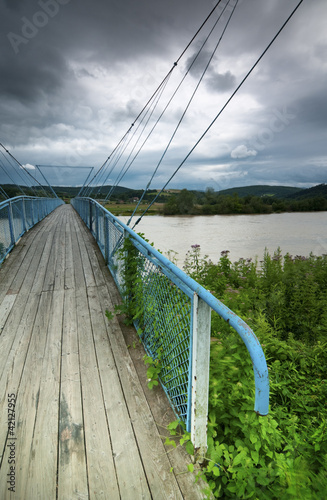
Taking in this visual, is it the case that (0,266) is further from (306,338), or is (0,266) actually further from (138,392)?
(306,338)

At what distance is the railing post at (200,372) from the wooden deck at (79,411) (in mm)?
185

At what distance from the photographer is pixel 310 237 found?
1483 cm

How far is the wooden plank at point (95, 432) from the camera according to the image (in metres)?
1.38

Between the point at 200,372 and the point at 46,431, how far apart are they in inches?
44.6

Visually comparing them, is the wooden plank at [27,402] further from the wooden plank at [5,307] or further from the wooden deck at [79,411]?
the wooden plank at [5,307]

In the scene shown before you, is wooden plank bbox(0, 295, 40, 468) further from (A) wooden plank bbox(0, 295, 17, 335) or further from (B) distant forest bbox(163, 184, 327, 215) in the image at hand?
(B) distant forest bbox(163, 184, 327, 215)

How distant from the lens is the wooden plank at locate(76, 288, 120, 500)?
1381mm

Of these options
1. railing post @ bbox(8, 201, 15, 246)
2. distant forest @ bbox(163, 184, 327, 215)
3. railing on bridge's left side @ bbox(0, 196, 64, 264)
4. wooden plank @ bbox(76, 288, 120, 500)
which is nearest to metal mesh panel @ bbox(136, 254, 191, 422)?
wooden plank @ bbox(76, 288, 120, 500)

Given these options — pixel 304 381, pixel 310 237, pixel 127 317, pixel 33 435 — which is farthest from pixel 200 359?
pixel 310 237

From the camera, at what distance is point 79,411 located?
1834 millimetres

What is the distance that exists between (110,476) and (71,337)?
4.91ft

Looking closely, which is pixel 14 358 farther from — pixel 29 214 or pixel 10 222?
pixel 29 214

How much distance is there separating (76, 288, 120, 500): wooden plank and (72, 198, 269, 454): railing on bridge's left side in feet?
1.61

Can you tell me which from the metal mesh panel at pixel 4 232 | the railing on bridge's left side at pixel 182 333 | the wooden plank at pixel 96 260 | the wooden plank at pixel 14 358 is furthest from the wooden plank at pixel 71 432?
the metal mesh panel at pixel 4 232
